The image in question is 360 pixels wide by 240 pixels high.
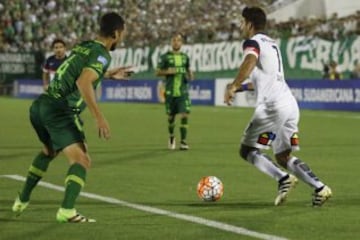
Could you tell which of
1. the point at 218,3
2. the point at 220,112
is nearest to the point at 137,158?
the point at 220,112

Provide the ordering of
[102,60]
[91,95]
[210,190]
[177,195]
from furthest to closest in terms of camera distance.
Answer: [177,195], [210,190], [102,60], [91,95]

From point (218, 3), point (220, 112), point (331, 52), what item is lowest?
point (220, 112)

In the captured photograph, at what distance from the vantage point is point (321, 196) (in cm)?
906

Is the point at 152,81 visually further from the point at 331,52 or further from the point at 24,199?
the point at 24,199

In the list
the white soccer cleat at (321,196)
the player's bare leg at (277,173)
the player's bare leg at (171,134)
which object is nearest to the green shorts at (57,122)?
the player's bare leg at (277,173)

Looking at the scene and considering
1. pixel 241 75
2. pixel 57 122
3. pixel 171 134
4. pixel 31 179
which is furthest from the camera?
pixel 171 134

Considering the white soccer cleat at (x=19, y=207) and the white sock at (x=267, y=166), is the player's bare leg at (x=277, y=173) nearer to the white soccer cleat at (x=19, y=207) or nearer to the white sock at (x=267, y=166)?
the white sock at (x=267, y=166)

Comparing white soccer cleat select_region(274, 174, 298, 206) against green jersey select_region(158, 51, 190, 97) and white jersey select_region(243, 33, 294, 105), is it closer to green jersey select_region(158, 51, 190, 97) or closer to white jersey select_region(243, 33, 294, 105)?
white jersey select_region(243, 33, 294, 105)

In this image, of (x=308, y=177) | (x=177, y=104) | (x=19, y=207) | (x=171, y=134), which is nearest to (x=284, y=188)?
(x=308, y=177)

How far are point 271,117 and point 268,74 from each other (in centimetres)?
46

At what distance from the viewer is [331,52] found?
1467 inches

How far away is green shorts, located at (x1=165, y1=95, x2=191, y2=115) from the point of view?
1786cm

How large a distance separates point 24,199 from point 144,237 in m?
1.74

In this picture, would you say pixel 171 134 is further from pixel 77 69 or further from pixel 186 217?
pixel 77 69
